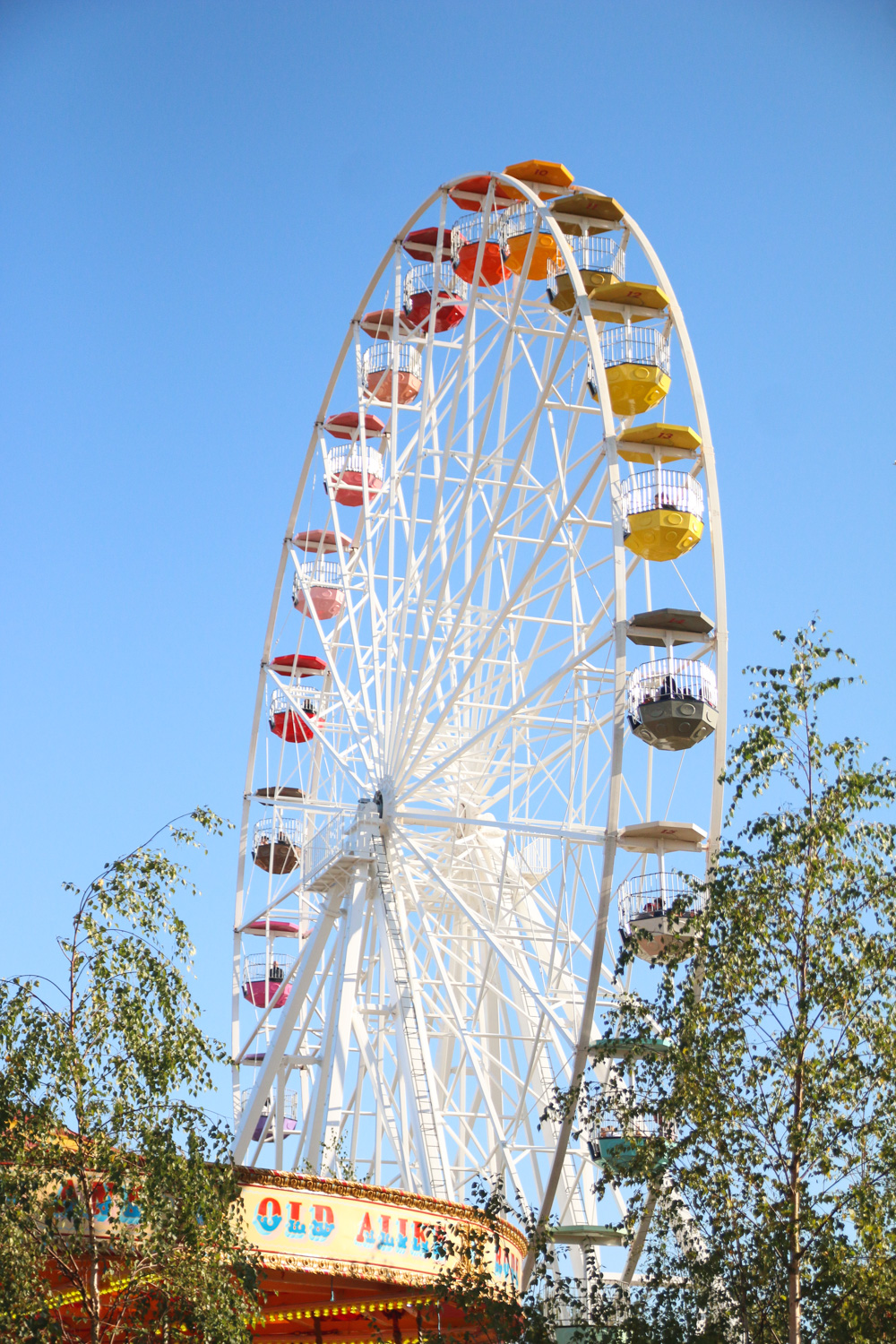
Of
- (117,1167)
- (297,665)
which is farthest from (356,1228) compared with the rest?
(297,665)

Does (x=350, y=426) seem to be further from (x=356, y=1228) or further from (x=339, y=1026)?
(x=356, y=1228)

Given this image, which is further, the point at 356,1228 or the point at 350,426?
the point at 350,426

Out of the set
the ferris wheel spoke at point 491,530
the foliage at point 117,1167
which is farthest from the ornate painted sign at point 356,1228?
the ferris wheel spoke at point 491,530

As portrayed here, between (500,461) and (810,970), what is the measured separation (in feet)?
36.0

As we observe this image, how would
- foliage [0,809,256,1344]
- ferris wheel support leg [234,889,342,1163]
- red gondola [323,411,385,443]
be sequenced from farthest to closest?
red gondola [323,411,385,443], ferris wheel support leg [234,889,342,1163], foliage [0,809,256,1344]

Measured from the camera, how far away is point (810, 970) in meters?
12.3

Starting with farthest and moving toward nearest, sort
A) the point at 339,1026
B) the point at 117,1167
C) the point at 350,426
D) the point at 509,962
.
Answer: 1. the point at 350,426
2. the point at 339,1026
3. the point at 509,962
4. the point at 117,1167

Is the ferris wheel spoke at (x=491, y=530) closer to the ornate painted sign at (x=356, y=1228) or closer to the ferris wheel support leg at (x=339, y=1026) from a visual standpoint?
the ferris wheel support leg at (x=339, y=1026)

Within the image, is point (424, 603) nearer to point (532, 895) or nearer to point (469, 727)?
point (469, 727)

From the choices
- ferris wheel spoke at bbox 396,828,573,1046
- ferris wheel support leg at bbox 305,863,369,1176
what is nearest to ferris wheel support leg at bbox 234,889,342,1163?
ferris wheel support leg at bbox 305,863,369,1176

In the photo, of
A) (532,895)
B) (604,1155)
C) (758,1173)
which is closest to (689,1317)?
(758,1173)

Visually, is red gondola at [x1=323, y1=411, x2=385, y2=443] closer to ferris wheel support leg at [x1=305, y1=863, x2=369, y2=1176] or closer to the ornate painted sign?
ferris wheel support leg at [x1=305, y1=863, x2=369, y2=1176]

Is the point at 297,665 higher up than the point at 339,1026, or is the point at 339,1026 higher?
the point at 297,665

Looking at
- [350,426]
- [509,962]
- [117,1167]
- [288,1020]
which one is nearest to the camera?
[117,1167]
